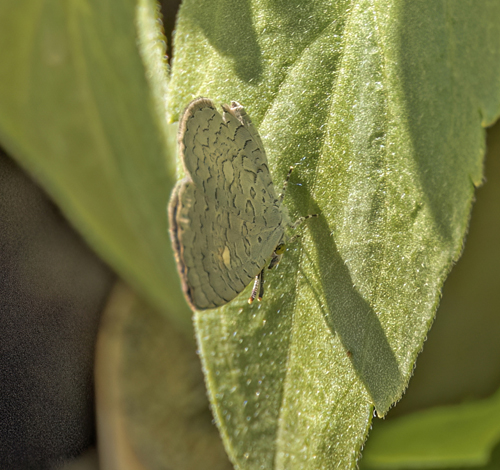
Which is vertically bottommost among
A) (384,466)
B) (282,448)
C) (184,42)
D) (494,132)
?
(384,466)

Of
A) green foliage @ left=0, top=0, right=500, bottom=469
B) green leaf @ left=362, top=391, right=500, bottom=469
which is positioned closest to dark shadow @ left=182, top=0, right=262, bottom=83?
green foliage @ left=0, top=0, right=500, bottom=469

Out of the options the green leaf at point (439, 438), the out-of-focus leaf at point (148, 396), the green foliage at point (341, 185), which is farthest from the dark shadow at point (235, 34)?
the green leaf at point (439, 438)

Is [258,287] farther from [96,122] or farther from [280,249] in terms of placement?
[96,122]

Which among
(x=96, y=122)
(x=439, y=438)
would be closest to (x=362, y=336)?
(x=96, y=122)

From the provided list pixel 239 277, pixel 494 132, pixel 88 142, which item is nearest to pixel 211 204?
pixel 239 277

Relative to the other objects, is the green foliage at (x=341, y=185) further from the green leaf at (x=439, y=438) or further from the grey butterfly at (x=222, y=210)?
the green leaf at (x=439, y=438)

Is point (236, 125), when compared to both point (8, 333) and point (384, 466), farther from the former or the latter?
point (384, 466)
